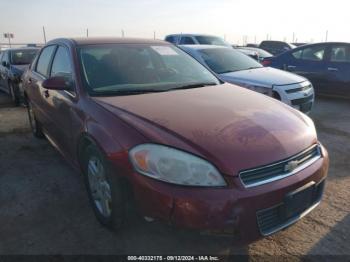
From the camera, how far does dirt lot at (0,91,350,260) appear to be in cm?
265

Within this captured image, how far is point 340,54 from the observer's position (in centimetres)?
827

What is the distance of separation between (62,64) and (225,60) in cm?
407

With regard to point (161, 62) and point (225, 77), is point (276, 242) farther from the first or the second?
point (225, 77)

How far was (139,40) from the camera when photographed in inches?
157

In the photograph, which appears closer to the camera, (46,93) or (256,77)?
(46,93)

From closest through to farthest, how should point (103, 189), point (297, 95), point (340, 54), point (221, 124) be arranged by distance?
point (221, 124), point (103, 189), point (297, 95), point (340, 54)

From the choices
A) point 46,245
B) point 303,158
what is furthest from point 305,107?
point 46,245

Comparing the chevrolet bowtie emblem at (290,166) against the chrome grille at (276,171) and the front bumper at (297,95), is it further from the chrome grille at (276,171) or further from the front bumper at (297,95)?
the front bumper at (297,95)

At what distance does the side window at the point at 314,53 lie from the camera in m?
8.49

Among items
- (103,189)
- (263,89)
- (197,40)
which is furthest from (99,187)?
(197,40)

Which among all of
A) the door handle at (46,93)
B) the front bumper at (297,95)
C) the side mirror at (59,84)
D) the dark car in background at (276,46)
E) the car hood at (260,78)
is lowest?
the dark car in background at (276,46)

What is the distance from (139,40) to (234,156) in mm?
2267

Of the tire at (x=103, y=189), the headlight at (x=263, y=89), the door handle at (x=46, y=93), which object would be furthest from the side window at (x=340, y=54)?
the tire at (x=103, y=189)

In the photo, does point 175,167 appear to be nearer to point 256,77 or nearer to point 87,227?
point 87,227
